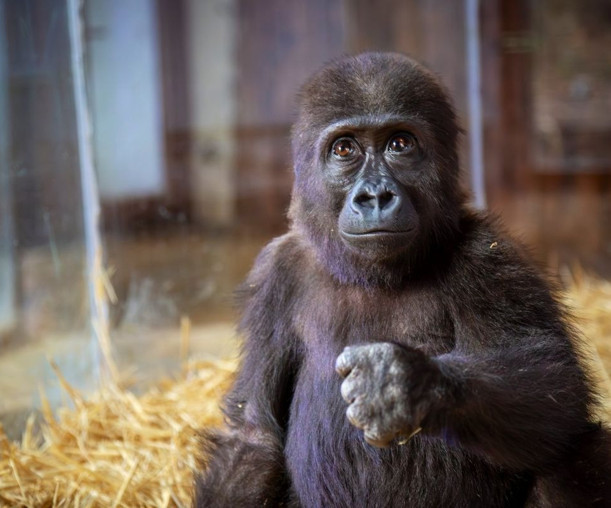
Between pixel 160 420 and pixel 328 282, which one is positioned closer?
pixel 328 282

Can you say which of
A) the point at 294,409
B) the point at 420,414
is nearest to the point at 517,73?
the point at 294,409

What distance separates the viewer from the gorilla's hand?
244 cm

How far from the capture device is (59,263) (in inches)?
200

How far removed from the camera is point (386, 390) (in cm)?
245

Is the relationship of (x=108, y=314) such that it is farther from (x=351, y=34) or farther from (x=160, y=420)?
(x=351, y=34)

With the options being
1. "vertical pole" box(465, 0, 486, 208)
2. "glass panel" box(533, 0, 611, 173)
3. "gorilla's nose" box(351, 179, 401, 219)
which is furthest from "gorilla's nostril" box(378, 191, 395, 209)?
"glass panel" box(533, 0, 611, 173)

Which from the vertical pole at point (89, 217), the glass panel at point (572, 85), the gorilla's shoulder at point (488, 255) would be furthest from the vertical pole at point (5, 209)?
the glass panel at point (572, 85)

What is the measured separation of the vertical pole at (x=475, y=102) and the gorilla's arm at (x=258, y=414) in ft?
14.6

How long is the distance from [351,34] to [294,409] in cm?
531

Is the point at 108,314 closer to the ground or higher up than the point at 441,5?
closer to the ground

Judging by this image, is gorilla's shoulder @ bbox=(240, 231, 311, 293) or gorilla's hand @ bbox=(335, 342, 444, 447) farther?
gorilla's shoulder @ bbox=(240, 231, 311, 293)

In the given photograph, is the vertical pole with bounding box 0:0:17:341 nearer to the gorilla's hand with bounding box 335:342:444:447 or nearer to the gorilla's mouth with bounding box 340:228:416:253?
the gorilla's mouth with bounding box 340:228:416:253

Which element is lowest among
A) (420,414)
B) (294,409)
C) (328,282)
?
(294,409)

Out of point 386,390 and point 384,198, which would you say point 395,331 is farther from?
point 386,390
